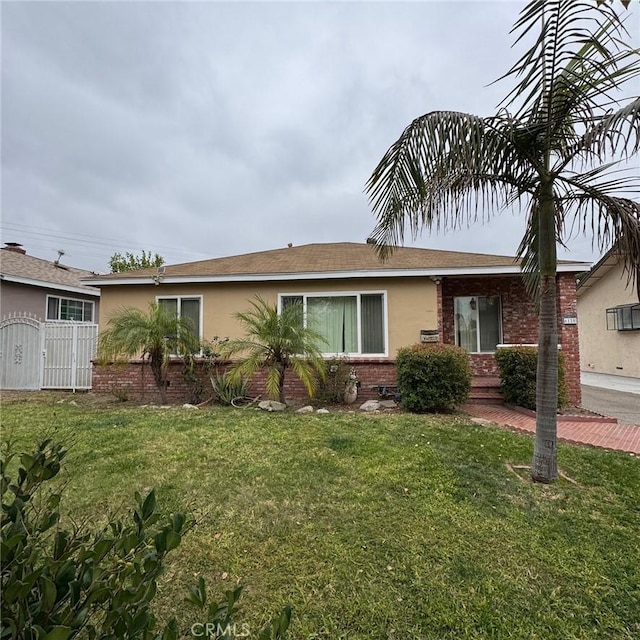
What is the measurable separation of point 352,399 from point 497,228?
476 centimetres

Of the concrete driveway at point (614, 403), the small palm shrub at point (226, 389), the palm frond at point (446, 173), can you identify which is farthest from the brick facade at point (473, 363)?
the palm frond at point (446, 173)

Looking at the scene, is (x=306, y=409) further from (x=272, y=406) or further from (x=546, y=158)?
(x=546, y=158)

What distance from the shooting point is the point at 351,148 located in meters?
13.0

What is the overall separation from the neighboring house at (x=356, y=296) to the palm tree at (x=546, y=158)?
4579 mm

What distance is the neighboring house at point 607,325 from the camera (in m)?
16.0

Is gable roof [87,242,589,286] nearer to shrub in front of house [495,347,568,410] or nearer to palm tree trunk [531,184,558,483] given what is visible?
shrub in front of house [495,347,568,410]

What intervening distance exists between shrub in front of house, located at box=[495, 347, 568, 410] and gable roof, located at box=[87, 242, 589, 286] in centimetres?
220

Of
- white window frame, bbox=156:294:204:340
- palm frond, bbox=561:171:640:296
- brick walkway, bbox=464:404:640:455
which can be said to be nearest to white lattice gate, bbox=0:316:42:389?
white window frame, bbox=156:294:204:340

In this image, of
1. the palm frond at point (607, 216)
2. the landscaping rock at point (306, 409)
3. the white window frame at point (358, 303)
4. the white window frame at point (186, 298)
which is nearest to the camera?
the palm frond at point (607, 216)

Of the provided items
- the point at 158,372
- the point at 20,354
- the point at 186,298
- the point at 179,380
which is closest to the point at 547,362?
the point at 158,372

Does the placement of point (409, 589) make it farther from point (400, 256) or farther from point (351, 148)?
point (351, 148)

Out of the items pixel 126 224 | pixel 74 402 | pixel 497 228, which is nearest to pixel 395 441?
pixel 497 228

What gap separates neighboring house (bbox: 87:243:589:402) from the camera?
358 inches

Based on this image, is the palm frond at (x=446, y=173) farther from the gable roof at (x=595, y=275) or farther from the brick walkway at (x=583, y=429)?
the gable roof at (x=595, y=275)
